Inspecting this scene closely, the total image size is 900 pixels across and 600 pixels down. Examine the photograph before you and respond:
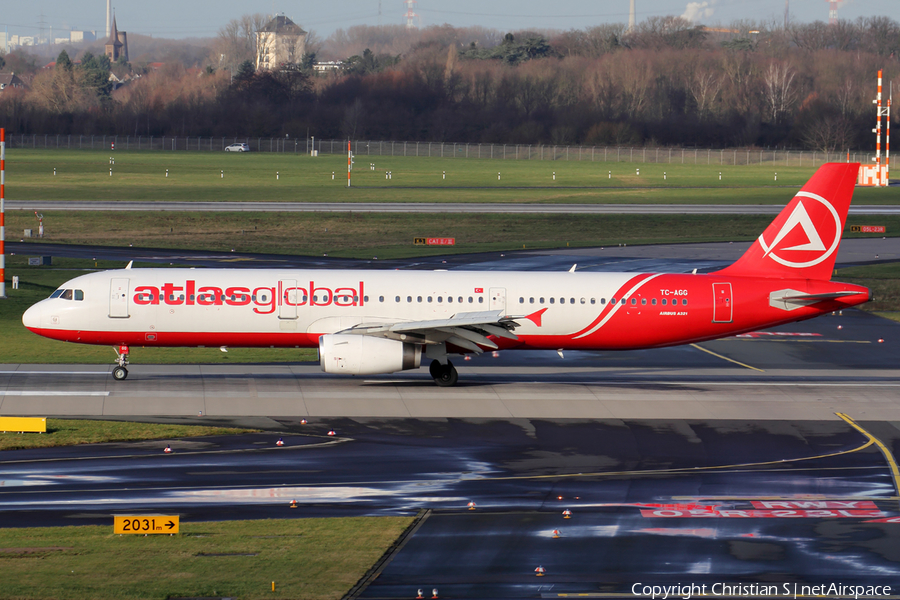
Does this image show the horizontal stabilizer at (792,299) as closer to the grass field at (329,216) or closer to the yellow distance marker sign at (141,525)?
the grass field at (329,216)

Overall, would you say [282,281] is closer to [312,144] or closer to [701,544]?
[701,544]

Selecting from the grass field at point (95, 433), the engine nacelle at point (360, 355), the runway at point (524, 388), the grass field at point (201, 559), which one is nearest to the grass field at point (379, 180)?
the runway at point (524, 388)

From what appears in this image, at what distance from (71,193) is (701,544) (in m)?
102

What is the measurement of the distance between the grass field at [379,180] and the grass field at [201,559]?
3381 inches

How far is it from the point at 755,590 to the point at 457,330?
1829 cm

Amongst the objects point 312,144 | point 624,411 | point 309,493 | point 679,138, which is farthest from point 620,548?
point 679,138

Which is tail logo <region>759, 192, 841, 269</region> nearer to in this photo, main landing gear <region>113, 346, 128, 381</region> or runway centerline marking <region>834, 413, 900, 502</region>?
runway centerline marking <region>834, 413, 900, 502</region>

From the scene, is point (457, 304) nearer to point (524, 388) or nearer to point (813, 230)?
point (524, 388)

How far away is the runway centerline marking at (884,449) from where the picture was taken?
25.6 m

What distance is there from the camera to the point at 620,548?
1986cm

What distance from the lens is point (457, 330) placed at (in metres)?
34.7

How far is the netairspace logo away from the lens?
56.9 feet

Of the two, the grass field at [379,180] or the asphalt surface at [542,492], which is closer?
the asphalt surface at [542,492]

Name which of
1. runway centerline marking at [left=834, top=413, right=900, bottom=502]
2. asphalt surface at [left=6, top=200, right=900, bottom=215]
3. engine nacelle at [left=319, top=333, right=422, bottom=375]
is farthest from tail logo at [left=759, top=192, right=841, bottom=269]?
asphalt surface at [left=6, top=200, right=900, bottom=215]
